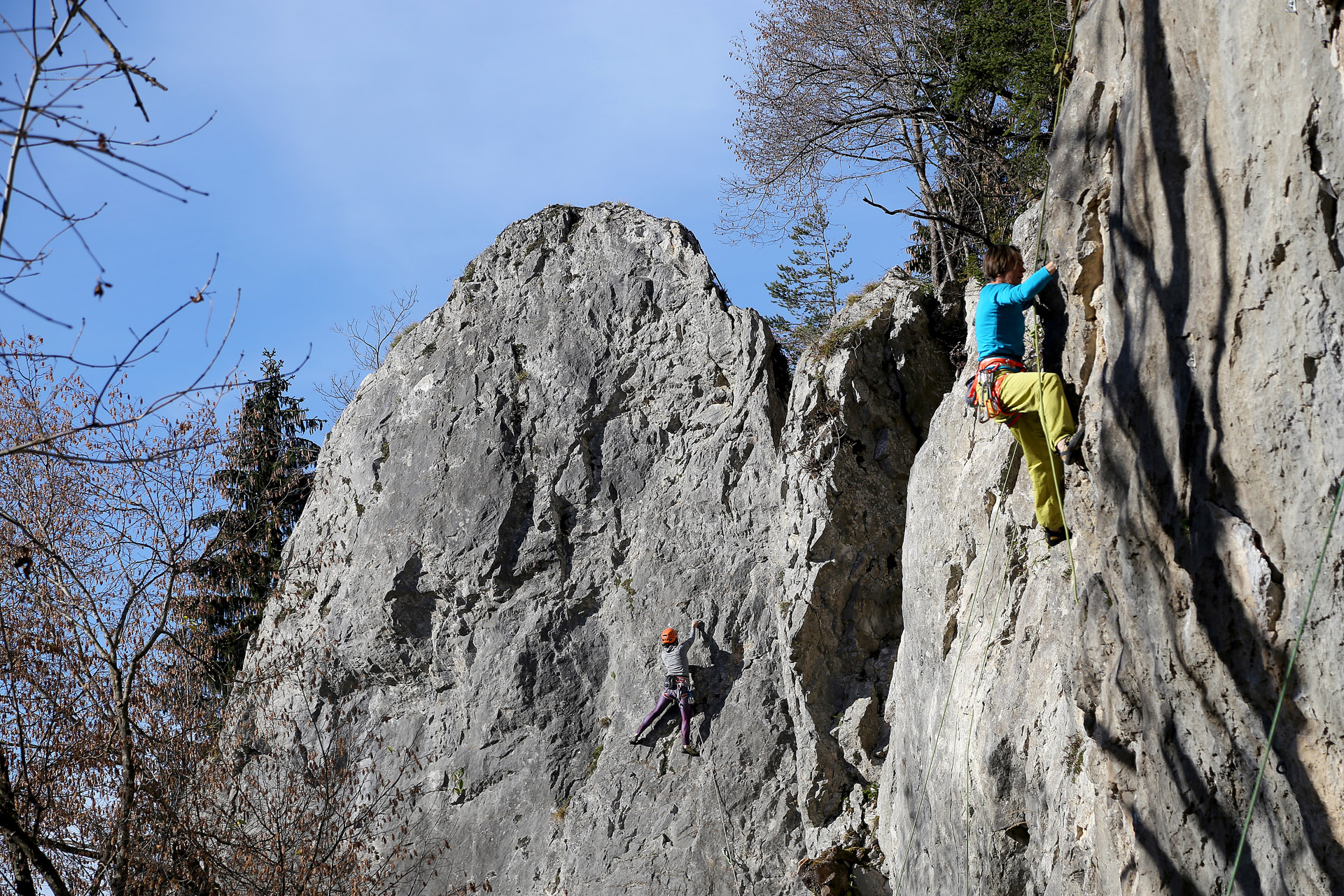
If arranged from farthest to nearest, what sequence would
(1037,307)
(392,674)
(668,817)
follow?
(392,674)
(668,817)
(1037,307)

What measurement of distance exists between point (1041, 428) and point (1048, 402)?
31 centimetres

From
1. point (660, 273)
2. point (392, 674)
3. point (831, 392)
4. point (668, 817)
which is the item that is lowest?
point (668, 817)

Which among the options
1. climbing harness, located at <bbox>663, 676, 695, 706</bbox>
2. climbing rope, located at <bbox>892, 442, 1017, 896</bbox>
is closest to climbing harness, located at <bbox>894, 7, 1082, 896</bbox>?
climbing rope, located at <bbox>892, 442, 1017, 896</bbox>

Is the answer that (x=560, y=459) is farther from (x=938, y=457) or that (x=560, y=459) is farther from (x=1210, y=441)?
(x=1210, y=441)

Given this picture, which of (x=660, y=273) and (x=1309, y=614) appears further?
(x=660, y=273)

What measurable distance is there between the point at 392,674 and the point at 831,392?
7.03m

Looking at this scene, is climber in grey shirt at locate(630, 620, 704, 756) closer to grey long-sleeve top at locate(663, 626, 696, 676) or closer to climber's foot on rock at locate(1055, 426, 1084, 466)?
grey long-sleeve top at locate(663, 626, 696, 676)

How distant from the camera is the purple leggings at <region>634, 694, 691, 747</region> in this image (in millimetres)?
11320

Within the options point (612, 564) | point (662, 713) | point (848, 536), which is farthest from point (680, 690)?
point (848, 536)

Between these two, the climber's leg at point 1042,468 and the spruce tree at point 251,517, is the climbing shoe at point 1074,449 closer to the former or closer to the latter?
the climber's leg at point 1042,468

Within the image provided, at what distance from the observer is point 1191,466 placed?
435cm

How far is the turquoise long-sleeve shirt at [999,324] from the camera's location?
6.30m

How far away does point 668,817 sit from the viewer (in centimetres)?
1108

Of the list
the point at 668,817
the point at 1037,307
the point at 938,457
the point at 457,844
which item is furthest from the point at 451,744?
the point at 1037,307
